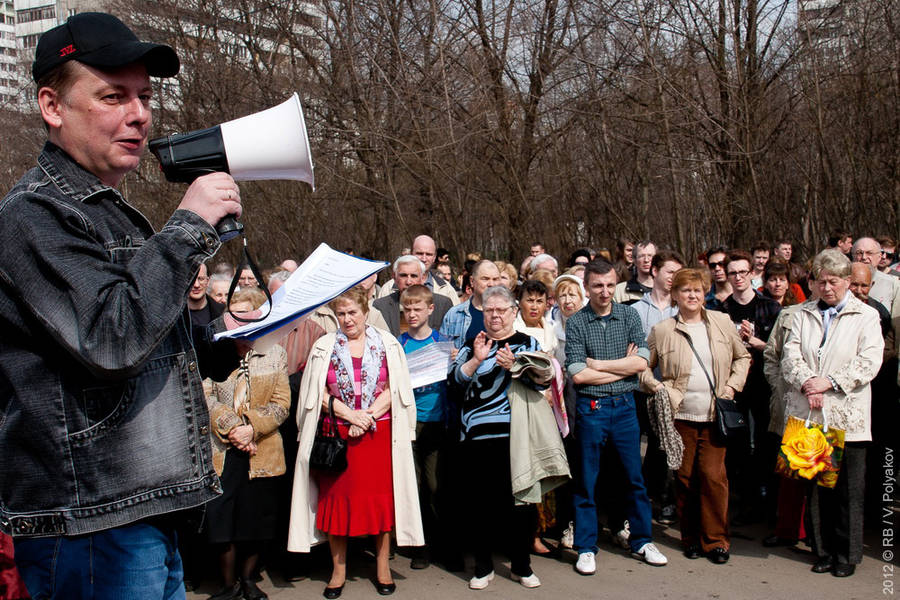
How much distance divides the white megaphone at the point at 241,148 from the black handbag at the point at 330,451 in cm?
332

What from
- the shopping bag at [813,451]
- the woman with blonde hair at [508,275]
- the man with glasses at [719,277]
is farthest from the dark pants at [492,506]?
the man with glasses at [719,277]

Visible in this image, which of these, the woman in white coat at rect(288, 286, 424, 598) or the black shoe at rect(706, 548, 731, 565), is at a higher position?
the woman in white coat at rect(288, 286, 424, 598)

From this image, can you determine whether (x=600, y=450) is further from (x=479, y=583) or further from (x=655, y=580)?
(x=479, y=583)

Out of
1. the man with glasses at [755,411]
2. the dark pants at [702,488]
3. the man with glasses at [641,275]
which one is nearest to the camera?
the dark pants at [702,488]

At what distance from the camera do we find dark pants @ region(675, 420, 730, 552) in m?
5.45

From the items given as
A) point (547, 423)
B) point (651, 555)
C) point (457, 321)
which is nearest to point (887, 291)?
point (651, 555)

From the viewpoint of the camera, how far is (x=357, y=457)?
17.0 feet

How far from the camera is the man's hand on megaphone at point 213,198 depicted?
164 cm

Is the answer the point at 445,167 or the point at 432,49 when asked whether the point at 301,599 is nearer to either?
the point at 445,167

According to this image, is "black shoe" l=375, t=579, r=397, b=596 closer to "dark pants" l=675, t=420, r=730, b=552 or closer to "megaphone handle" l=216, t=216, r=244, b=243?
"dark pants" l=675, t=420, r=730, b=552

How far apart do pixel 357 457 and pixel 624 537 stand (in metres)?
2.10

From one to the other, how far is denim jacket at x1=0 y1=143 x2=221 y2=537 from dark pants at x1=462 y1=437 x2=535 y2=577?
143 inches

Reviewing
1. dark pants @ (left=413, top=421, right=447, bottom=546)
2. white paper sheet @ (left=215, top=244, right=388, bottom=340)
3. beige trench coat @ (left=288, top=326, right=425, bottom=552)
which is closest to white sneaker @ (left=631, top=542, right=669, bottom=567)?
dark pants @ (left=413, top=421, right=447, bottom=546)

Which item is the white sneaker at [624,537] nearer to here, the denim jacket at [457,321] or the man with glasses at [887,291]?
the denim jacket at [457,321]
